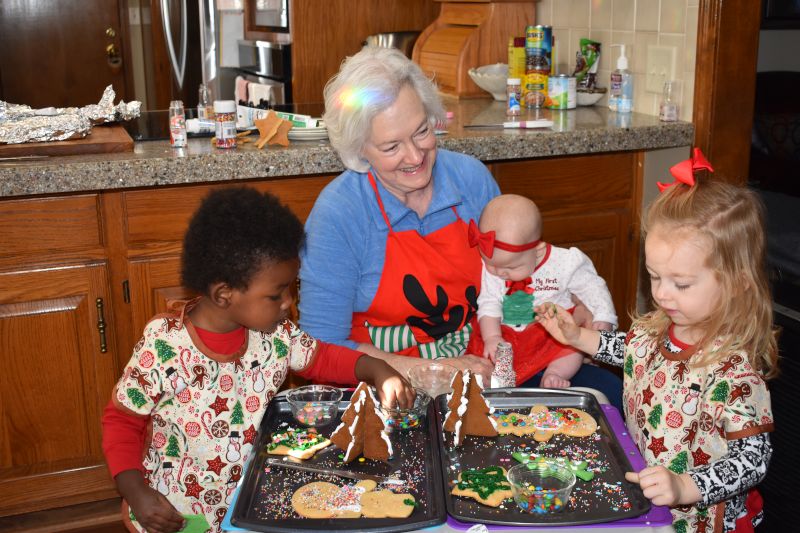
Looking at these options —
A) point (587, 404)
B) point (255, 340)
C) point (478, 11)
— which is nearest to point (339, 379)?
point (255, 340)

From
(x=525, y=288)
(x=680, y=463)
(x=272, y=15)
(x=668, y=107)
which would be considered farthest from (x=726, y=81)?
(x=272, y=15)

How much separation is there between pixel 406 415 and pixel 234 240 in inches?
15.5

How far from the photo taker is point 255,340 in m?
1.51

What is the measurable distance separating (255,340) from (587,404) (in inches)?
22.9

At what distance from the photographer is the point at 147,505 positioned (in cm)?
130

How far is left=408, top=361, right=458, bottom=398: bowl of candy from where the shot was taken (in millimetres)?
1539

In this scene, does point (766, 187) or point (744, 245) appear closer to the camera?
point (744, 245)

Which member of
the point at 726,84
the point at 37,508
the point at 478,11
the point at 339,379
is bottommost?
the point at 37,508

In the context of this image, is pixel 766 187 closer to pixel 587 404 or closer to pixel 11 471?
pixel 587 404

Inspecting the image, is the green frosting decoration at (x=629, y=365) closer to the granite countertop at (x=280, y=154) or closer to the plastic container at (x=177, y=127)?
the granite countertop at (x=280, y=154)

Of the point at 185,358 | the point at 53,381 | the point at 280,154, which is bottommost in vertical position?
the point at 53,381

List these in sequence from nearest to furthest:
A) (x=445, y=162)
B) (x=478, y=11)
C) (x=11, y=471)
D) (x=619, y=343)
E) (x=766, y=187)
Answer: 1. (x=619, y=343)
2. (x=445, y=162)
3. (x=11, y=471)
4. (x=766, y=187)
5. (x=478, y=11)

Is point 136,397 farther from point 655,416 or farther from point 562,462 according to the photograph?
point 655,416

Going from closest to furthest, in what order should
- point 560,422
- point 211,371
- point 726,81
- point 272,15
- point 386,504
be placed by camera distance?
point 386,504 → point 560,422 → point 211,371 → point 726,81 → point 272,15
